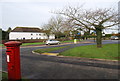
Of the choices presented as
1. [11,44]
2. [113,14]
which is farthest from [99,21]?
[11,44]

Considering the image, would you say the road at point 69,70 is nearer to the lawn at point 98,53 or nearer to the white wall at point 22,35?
the lawn at point 98,53

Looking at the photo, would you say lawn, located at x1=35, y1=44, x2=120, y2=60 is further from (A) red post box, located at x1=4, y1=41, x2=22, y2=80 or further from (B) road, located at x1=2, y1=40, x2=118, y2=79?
(A) red post box, located at x1=4, y1=41, x2=22, y2=80

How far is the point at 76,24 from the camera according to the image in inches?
488

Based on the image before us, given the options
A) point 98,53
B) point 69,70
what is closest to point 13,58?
point 69,70

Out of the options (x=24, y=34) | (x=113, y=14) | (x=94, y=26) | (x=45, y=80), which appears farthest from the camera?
(x=24, y=34)

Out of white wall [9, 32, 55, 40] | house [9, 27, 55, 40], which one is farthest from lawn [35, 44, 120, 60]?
white wall [9, 32, 55, 40]

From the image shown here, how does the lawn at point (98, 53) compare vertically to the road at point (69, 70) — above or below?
above

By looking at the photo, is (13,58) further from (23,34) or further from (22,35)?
(22,35)

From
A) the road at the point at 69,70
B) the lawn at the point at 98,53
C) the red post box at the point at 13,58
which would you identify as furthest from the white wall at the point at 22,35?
the red post box at the point at 13,58

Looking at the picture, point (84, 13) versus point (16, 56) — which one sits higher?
point (84, 13)

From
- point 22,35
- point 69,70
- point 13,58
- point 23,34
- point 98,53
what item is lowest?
point 69,70

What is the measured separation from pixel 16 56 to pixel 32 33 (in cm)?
5623

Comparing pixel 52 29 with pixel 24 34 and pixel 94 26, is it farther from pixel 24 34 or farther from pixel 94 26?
pixel 94 26

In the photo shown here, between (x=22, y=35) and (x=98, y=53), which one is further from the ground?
(x=22, y=35)
